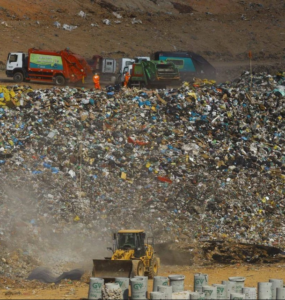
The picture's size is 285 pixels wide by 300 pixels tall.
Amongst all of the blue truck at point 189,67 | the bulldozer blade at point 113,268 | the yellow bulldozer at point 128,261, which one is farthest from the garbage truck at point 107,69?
the bulldozer blade at point 113,268

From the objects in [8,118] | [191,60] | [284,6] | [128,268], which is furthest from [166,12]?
[128,268]

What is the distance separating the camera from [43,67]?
24.9 meters

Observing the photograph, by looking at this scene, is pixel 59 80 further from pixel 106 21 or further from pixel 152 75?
pixel 106 21

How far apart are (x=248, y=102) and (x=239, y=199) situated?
4616mm

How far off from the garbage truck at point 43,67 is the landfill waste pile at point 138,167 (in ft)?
16.4

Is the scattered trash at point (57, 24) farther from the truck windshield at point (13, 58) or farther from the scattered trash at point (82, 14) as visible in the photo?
the truck windshield at point (13, 58)

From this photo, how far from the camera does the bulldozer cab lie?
1252 centimetres

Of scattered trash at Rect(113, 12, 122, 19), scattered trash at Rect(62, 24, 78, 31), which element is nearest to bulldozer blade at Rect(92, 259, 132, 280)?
scattered trash at Rect(62, 24, 78, 31)

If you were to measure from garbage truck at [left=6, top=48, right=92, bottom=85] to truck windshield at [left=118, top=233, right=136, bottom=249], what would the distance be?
525 inches

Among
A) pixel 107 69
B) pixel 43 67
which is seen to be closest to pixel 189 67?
pixel 107 69

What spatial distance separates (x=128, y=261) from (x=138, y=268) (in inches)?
12.9

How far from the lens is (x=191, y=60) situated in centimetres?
2762

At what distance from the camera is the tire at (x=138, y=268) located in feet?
38.6

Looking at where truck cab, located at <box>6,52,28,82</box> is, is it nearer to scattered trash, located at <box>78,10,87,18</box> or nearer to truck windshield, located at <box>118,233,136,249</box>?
scattered trash, located at <box>78,10,87,18</box>
